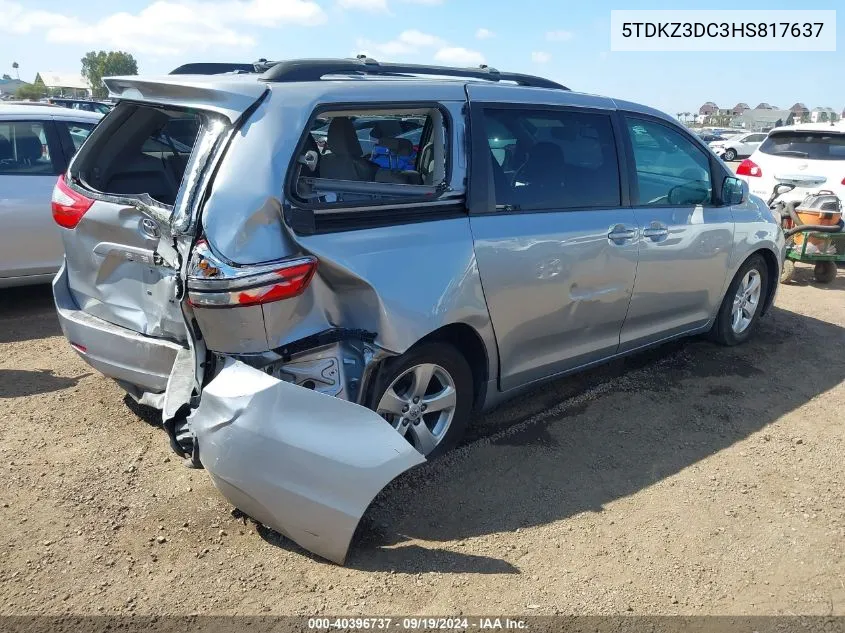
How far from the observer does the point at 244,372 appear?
2.83 metres

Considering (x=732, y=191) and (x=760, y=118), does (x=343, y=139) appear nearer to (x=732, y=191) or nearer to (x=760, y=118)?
(x=732, y=191)

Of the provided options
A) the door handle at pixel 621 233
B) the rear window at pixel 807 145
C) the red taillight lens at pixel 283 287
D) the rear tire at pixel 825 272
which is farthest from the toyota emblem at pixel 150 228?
the rear window at pixel 807 145

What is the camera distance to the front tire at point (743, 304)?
209 inches

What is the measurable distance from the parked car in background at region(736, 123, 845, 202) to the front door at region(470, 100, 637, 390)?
18.7 feet

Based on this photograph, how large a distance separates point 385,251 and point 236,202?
656 millimetres

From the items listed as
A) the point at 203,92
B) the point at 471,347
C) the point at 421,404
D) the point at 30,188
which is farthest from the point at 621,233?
the point at 30,188

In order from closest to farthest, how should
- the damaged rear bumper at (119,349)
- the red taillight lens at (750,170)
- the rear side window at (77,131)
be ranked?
the damaged rear bumper at (119,349) < the rear side window at (77,131) < the red taillight lens at (750,170)

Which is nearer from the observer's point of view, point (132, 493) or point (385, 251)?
point (385, 251)

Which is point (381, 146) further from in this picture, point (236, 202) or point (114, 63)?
point (114, 63)

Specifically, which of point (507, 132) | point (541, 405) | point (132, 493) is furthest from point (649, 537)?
point (132, 493)

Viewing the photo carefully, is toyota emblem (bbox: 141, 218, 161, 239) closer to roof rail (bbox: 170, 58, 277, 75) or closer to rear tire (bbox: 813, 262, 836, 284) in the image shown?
roof rail (bbox: 170, 58, 277, 75)

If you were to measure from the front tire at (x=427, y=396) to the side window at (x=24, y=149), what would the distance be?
412 centimetres

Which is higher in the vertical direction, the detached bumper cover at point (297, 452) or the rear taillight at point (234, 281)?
the rear taillight at point (234, 281)

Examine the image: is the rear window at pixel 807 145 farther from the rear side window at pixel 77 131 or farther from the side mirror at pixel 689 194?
the rear side window at pixel 77 131
